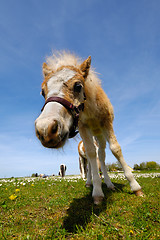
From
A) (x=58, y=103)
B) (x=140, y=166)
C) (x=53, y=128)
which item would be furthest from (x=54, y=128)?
(x=140, y=166)

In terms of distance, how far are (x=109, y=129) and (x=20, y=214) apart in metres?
3.26

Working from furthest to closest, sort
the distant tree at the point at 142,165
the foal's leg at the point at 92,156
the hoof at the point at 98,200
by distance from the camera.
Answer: the distant tree at the point at 142,165, the foal's leg at the point at 92,156, the hoof at the point at 98,200

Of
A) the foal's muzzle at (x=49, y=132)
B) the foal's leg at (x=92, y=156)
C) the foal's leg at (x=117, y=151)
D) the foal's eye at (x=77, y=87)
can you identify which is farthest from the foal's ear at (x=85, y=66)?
the foal's leg at (x=117, y=151)

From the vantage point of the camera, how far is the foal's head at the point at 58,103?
2.30 m

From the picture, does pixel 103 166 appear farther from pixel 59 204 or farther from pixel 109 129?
pixel 59 204

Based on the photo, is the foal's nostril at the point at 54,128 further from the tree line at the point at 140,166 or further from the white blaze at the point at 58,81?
the tree line at the point at 140,166

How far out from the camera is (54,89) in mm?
3051

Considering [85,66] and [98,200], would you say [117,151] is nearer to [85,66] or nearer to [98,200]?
[98,200]

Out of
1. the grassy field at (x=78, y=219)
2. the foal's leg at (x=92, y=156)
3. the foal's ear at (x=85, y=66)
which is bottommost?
the grassy field at (x=78, y=219)

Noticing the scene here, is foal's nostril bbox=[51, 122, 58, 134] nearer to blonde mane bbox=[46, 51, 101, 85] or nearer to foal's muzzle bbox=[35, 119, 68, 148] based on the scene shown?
foal's muzzle bbox=[35, 119, 68, 148]

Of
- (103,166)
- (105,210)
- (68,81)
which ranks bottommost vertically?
(105,210)

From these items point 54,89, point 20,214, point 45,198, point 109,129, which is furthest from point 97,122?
point 20,214

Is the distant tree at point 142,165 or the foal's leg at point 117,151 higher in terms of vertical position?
the distant tree at point 142,165

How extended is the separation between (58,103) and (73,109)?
348mm
